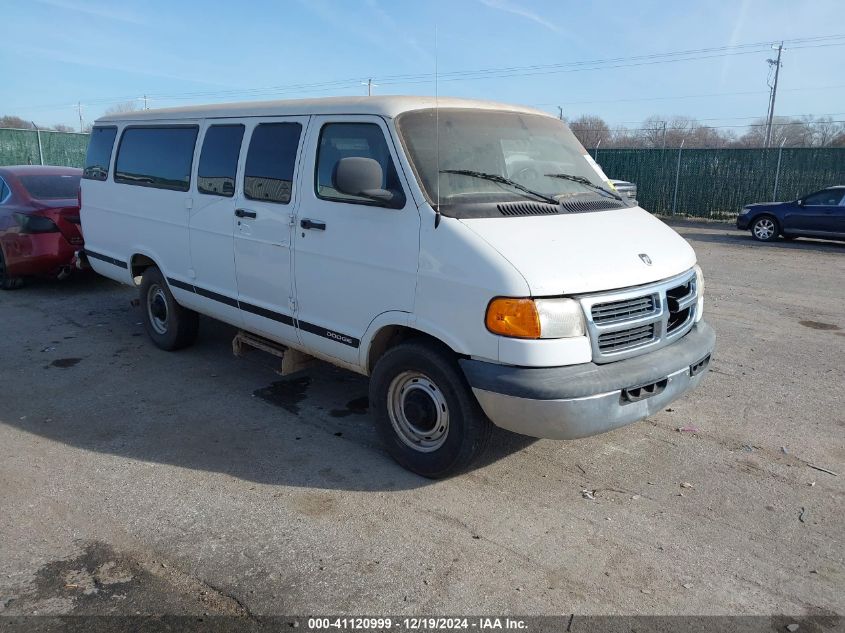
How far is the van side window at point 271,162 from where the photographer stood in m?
4.71

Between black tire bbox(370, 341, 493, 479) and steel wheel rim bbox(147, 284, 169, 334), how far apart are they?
3.30 meters

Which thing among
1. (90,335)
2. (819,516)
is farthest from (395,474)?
(90,335)

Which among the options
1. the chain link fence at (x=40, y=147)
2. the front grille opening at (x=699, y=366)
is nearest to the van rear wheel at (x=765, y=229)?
the front grille opening at (x=699, y=366)

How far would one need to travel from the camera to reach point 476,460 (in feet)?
13.6

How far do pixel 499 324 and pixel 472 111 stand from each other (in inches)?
69.4

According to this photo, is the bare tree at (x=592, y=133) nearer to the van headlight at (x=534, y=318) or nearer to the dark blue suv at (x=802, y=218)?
the dark blue suv at (x=802, y=218)

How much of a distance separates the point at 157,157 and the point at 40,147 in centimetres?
2147

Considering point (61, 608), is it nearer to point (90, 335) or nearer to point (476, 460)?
point (476, 460)

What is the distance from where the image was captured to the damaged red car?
878cm

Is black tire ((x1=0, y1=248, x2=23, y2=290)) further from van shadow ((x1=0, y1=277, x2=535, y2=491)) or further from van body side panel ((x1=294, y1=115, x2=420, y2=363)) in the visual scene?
van body side panel ((x1=294, y1=115, x2=420, y2=363))

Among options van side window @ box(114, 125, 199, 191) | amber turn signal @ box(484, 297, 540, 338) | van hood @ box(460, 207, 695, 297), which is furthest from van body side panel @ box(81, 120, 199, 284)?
amber turn signal @ box(484, 297, 540, 338)

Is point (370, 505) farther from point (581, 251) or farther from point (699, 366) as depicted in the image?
point (699, 366)

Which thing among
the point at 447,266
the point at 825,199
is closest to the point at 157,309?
the point at 447,266

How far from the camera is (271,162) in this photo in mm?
4879
